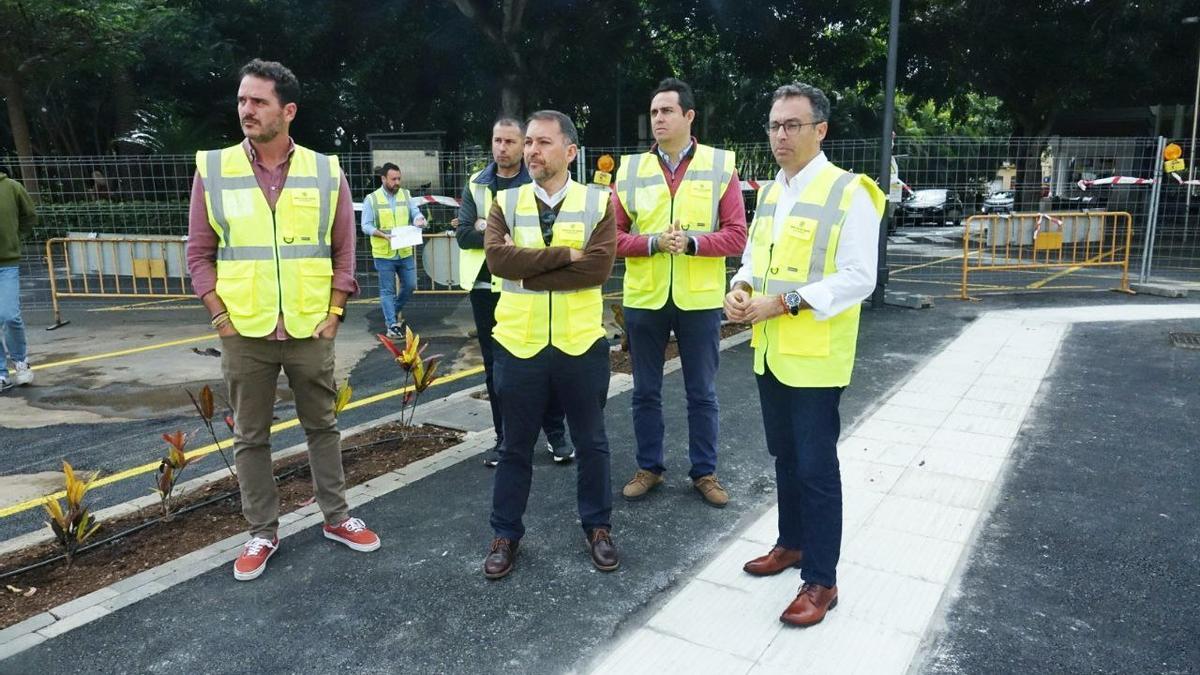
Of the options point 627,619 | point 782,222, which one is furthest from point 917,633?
point 782,222

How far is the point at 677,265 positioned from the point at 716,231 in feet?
1.02

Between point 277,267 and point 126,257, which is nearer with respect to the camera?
point 277,267

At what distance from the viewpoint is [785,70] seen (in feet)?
73.5

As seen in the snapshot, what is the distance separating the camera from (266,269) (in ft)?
12.2

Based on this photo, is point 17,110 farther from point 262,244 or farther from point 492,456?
point 262,244

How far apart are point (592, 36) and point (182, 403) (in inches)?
665

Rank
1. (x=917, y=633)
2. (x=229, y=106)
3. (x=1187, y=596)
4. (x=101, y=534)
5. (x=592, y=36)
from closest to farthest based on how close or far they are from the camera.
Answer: (x=917, y=633)
(x=1187, y=596)
(x=101, y=534)
(x=592, y=36)
(x=229, y=106)

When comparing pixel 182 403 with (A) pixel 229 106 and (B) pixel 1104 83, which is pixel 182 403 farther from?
(B) pixel 1104 83

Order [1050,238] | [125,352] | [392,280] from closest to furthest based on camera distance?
[125,352]
[392,280]
[1050,238]

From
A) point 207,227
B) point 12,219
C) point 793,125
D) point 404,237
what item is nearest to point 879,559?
point 793,125

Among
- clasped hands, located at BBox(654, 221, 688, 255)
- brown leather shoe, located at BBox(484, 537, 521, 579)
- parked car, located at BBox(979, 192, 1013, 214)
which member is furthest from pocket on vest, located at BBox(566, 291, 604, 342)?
parked car, located at BBox(979, 192, 1013, 214)

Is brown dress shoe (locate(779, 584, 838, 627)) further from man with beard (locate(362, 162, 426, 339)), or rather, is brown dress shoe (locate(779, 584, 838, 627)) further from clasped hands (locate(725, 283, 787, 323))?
man with beard (locate(362, 162, 426, 339))

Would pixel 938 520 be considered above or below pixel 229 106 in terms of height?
below

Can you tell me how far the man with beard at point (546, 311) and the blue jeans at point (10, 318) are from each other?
5.74 meters
